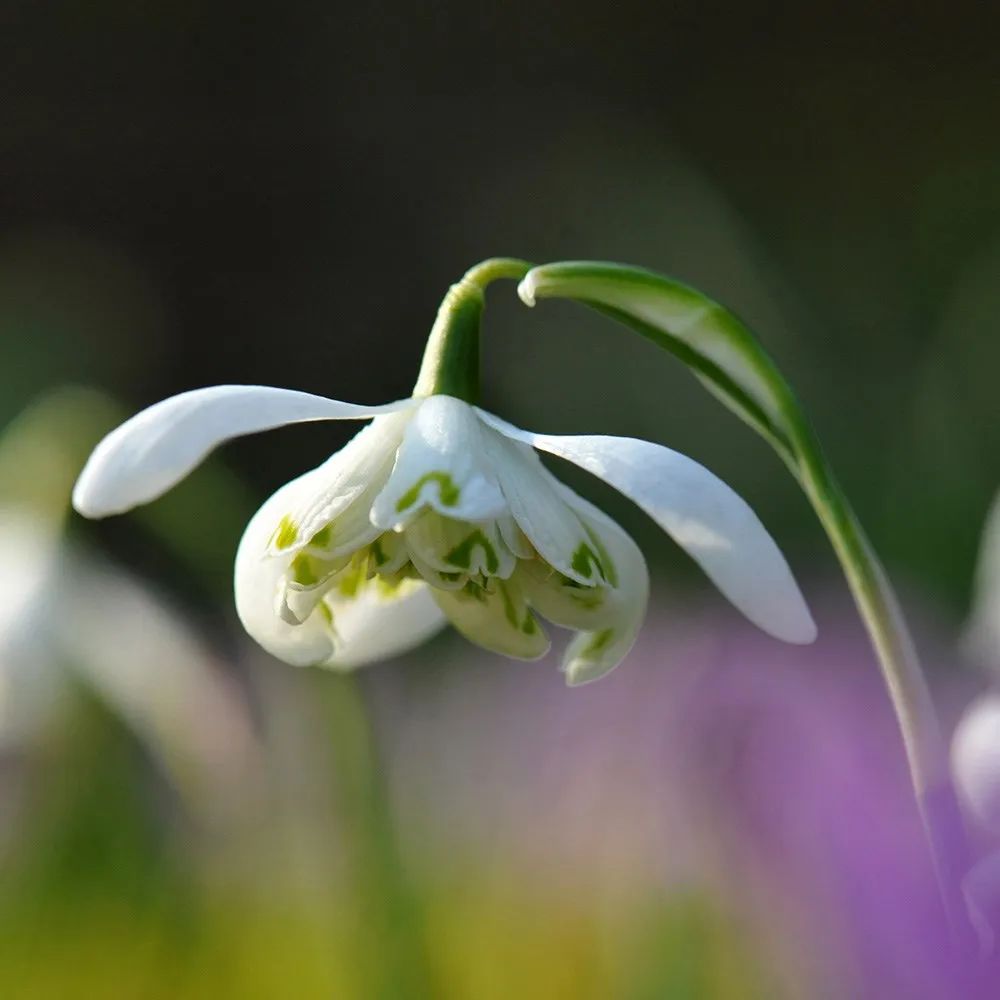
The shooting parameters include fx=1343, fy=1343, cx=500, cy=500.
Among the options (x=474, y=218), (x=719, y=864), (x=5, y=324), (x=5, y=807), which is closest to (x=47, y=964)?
(x=5, y=807)

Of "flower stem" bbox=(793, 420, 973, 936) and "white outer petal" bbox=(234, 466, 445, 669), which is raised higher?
"white outer petal" bbox=(234, 466, 445, 669)

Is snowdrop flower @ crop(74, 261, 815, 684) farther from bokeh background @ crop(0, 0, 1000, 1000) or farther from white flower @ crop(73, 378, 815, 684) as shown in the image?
bokeh background @ crop(0, 0, 1000, 1000)

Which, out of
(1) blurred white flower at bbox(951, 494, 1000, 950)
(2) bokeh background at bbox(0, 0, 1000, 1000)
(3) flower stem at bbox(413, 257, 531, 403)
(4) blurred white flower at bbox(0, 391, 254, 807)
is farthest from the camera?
(4) blurred white flower at bbox(0, 391, 254, 807)

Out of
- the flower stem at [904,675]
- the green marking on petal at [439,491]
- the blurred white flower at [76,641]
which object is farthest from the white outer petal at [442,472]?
the blurred white flower at [76,641]

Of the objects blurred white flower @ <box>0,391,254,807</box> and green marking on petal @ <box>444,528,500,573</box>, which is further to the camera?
blurred white flower @ <box>0,391,254,807</box>

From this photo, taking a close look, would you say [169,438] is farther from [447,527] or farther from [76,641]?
[76,641]

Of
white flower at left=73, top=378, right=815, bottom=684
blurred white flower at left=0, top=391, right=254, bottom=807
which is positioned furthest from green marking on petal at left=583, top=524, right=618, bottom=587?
blurred white flower at left=0, top=391, right=254, bottom=807

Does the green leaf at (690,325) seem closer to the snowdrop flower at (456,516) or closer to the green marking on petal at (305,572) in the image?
the snowdrop flower at (456,516)
